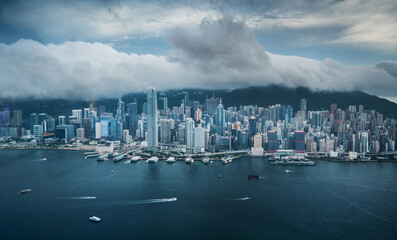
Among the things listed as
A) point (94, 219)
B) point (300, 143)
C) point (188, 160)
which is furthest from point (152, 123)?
point (94, 219)

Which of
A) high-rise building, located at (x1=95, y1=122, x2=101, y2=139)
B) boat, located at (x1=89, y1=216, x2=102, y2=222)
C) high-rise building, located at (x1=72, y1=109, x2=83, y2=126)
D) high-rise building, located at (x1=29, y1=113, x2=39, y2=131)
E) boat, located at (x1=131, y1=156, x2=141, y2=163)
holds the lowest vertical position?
boat, located at (x1=89, y1=216, x2=102, y2=222)

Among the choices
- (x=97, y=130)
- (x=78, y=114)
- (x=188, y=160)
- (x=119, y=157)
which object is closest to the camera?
(x=188, y=160)

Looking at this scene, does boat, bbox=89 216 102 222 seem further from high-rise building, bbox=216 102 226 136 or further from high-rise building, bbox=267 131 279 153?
high-rise building, bbox=216 102 226 136

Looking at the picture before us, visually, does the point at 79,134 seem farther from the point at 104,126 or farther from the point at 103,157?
the point at 103,157

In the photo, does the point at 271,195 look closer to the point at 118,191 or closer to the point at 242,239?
the point at 242,239

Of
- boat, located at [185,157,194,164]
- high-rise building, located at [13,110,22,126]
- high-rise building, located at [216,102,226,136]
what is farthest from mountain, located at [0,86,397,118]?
boat, located at [185,157,194,164]

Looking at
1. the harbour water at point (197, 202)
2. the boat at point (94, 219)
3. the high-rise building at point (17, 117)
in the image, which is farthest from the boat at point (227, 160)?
the high-rise building at point (17, 117)
